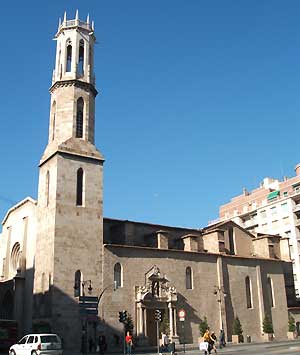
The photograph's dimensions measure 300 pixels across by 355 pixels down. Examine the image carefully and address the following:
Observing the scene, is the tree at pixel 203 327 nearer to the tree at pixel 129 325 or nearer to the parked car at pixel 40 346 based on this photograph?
the tree at pixel 129 325

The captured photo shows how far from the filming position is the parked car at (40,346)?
27.0m

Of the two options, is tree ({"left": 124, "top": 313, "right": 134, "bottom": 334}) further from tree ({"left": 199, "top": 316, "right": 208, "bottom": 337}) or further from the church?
tree ({"left": 199, "top": 316, "right": 208, "bottom": 337})

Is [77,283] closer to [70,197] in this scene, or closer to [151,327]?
[70,197]

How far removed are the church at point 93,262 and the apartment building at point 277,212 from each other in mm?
9769

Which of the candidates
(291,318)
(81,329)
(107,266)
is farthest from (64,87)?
(291,318)

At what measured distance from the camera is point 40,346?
2695 centimetres

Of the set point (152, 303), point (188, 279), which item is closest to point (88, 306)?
point (152, 303)

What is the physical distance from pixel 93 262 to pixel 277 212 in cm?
3642

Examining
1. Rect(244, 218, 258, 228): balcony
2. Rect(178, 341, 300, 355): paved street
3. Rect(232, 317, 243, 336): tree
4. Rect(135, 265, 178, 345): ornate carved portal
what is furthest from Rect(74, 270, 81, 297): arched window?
Rect(244, 218, 258, 228): balcony

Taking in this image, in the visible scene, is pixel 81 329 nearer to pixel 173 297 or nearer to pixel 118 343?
pixel 118 343

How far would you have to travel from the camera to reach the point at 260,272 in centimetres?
4903

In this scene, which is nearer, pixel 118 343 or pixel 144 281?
pixel 118 343

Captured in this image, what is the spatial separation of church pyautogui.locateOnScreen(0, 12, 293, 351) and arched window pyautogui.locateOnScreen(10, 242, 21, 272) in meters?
0.14

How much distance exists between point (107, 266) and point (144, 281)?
12.5 feet
